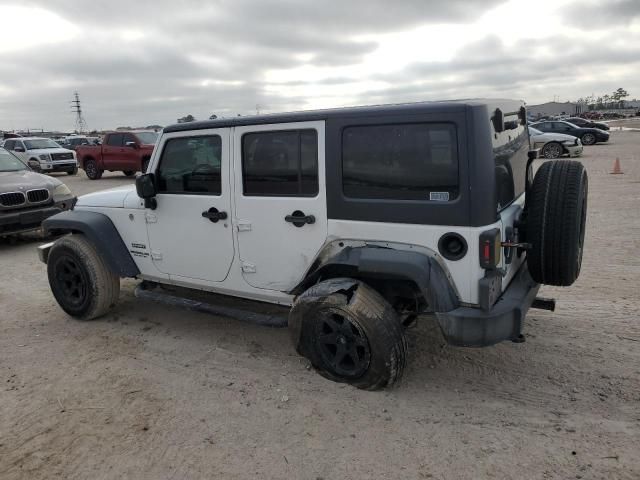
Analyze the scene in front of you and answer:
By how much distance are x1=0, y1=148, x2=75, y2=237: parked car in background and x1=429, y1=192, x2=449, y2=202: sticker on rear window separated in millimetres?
6888

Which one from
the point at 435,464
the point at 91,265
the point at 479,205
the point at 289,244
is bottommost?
the point at 435,464

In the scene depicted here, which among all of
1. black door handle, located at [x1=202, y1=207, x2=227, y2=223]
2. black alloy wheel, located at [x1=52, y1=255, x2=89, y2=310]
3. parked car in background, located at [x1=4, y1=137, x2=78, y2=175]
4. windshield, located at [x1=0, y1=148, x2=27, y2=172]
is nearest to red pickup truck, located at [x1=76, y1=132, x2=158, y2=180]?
parked car in background, located at [x1=4, y1=137, x2=78, y2=175]

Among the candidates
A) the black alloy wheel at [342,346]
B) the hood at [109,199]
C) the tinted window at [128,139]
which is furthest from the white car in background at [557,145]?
the black alloy wheel at [342,346]

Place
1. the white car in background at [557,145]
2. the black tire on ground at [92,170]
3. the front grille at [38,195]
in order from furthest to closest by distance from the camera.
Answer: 1. the black tire on ground at [92,170]
2. the white car in background at [557,145]
3. the front grille at [38,195]

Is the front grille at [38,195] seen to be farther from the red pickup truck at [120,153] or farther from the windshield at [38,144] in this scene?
the windshield at [38,144]

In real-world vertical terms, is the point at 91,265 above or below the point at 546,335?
above

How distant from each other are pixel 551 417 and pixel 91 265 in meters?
3.98

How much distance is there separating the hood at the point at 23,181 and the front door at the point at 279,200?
6094mm

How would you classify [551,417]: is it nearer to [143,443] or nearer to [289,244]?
[289,244]

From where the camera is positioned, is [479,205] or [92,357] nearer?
[479,205]

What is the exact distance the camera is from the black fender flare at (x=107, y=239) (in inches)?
181

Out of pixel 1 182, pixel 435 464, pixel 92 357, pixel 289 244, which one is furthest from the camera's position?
pixel 1 182

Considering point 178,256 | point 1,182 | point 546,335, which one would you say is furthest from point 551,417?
point 1,182

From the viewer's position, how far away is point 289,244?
369 centimetres
